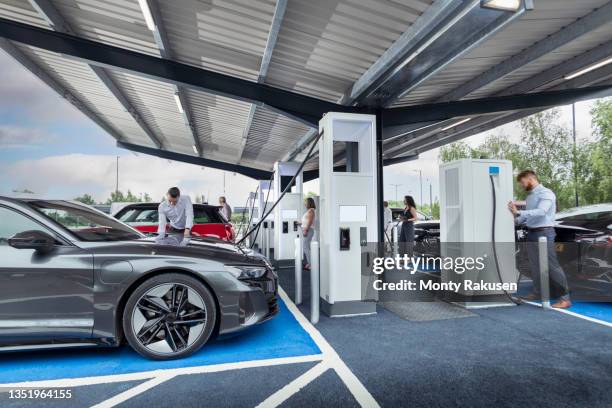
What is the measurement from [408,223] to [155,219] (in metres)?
5.75

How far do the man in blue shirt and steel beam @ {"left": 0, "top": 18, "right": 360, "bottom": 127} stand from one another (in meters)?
2.99

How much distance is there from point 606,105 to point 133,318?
2520cm

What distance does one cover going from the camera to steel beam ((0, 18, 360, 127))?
5.92 meters

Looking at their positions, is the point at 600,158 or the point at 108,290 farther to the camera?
the point at 600,158

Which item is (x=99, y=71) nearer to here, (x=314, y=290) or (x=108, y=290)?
(x=108, y=290)

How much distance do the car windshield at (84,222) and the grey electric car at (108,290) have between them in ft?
0.07

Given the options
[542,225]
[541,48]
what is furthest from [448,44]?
[542,225]

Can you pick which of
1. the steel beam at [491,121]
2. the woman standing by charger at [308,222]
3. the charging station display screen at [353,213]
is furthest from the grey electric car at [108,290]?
the steel beam at [491,121]

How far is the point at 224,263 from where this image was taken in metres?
A: 3.50

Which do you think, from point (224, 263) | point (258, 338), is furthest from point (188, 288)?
point (258, 338)

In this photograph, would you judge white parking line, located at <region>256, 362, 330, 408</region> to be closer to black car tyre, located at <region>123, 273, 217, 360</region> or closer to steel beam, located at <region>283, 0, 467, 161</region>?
black car tyre, located at <region>123, 273, 217, 360</region>

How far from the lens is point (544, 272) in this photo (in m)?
5.21

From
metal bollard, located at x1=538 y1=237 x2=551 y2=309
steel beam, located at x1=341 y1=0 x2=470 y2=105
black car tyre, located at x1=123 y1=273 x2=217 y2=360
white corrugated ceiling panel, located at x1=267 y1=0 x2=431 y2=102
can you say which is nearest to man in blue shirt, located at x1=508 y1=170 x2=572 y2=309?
metal bollard, located at x1=538 y1=237 x2=551 y2=309

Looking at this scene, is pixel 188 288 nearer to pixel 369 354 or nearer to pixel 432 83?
pixel 369 354
